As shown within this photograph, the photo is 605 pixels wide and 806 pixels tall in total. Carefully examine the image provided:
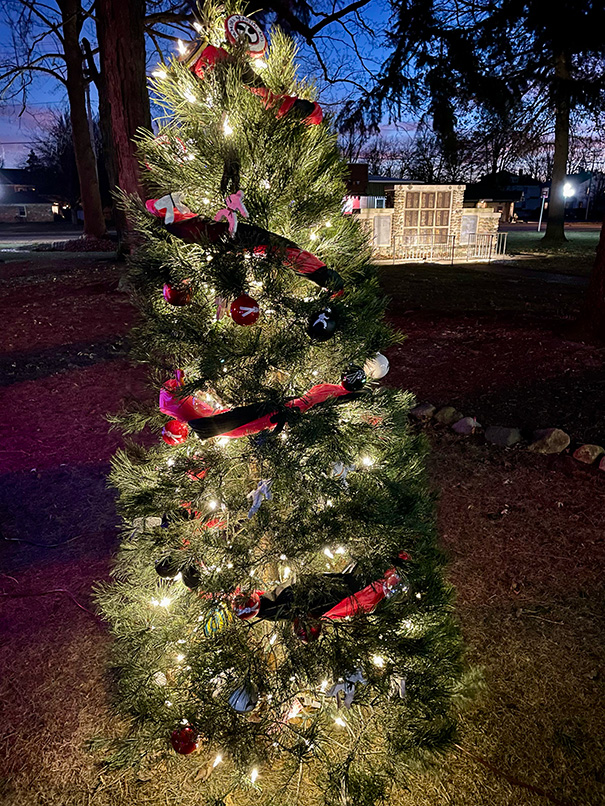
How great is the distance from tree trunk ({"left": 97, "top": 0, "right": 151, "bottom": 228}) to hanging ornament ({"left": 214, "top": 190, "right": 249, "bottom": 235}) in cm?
645

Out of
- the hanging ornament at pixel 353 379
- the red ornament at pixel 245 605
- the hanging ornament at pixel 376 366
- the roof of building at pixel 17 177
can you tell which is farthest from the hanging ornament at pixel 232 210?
the roof of building at pixel 17 177

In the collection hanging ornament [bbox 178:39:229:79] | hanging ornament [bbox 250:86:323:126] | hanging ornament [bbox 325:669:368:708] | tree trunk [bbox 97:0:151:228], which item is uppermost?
tree trunk [bbox 97:0:151:228]

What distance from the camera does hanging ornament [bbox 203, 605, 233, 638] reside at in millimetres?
2160

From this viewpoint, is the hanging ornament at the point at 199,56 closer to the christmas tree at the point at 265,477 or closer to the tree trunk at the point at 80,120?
the christmas tree at the point at 265,477

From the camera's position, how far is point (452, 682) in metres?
2.60

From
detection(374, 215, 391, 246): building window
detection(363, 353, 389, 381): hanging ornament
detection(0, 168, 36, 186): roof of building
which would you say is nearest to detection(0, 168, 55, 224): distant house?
detection(0, 168, 36, 186): roof of building

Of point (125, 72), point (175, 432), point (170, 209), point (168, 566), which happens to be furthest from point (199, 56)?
point (125, 72)

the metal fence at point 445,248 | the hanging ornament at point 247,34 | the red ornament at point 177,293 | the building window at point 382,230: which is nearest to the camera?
the hanging ornament at point 247,34

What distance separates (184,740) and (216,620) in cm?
52

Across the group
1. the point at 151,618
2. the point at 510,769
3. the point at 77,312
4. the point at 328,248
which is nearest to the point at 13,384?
the point at 77,312

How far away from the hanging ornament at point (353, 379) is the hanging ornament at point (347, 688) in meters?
1.10

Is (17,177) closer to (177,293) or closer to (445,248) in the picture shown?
(445,248)

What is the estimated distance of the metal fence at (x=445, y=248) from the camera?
72.8 feet

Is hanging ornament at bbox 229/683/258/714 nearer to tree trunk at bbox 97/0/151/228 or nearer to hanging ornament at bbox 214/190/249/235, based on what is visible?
hanging ornament at bbox 214/190/249/235
